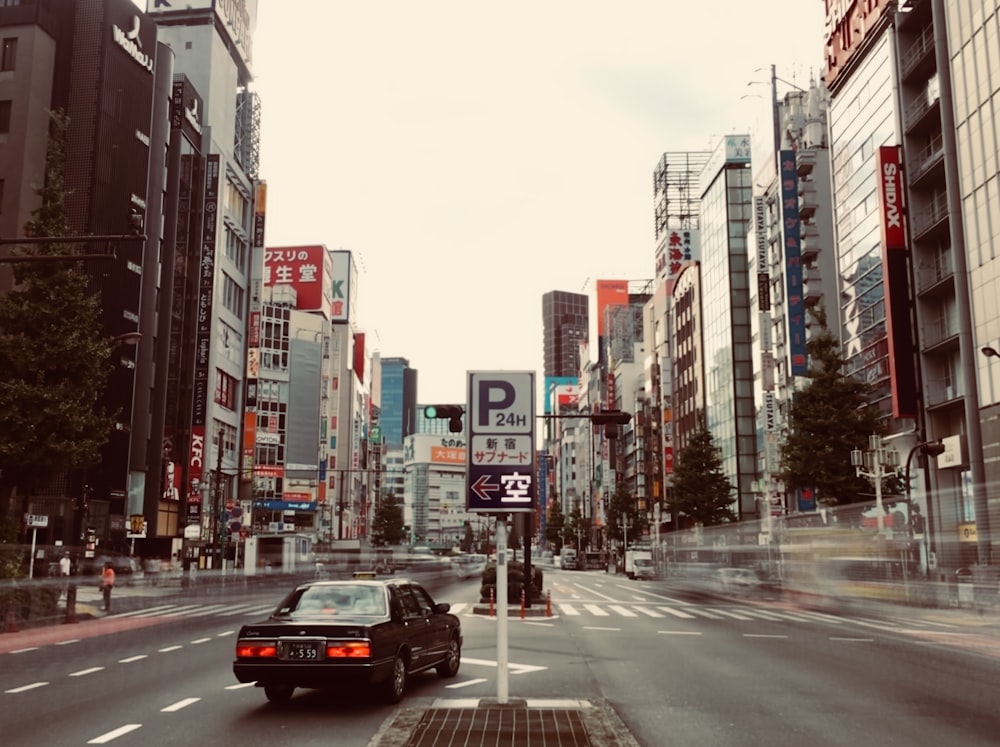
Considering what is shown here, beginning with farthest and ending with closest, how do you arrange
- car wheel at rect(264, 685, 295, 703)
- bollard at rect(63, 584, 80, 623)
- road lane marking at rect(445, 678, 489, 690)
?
1. bollard at rect(63, 584, 80, 623)
2. road lane marking at rect(445, 678, 489, 690)
3. car wheel at rect(264, 685, 295, 703)

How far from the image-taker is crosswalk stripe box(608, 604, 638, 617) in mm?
29041

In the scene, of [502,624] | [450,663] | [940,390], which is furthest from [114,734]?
[940,390]

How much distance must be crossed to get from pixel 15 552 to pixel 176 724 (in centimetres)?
1780

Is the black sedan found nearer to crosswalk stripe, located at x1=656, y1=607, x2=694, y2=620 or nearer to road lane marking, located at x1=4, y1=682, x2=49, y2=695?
road lane marking, located at x1=4, y1=682, x2=49, y2=695

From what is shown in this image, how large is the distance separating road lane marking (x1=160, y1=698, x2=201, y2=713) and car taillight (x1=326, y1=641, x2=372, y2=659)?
6.19 ft

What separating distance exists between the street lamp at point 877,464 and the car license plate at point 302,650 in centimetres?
2830

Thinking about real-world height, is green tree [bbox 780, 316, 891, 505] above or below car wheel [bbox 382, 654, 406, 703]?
above

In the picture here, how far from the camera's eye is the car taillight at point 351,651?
10352 millimetres

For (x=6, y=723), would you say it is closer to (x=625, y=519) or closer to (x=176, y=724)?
(x=176, y=724)

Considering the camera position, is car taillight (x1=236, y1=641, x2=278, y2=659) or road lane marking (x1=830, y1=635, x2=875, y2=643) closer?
car taillight (x1=236, y1=641, x2=278, y2=659)

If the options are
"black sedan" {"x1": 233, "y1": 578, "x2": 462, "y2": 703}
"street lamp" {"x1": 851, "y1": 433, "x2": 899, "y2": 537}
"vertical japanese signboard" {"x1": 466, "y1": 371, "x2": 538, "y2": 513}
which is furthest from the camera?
"street lamp" {"x1": 851, "y1": 433, "x2": 899, "y2": 537}

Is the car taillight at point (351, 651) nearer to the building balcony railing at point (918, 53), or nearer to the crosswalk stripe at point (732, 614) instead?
the crosswalk stripe at point (732, 614)

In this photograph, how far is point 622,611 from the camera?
101 feet

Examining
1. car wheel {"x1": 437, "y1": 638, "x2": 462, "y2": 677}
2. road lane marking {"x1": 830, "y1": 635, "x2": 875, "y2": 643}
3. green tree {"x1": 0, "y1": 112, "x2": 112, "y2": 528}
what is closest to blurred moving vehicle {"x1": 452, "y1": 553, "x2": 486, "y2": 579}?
green tree {"x1": 0, "y1": 112, "x2": 112, "y2": 528}
